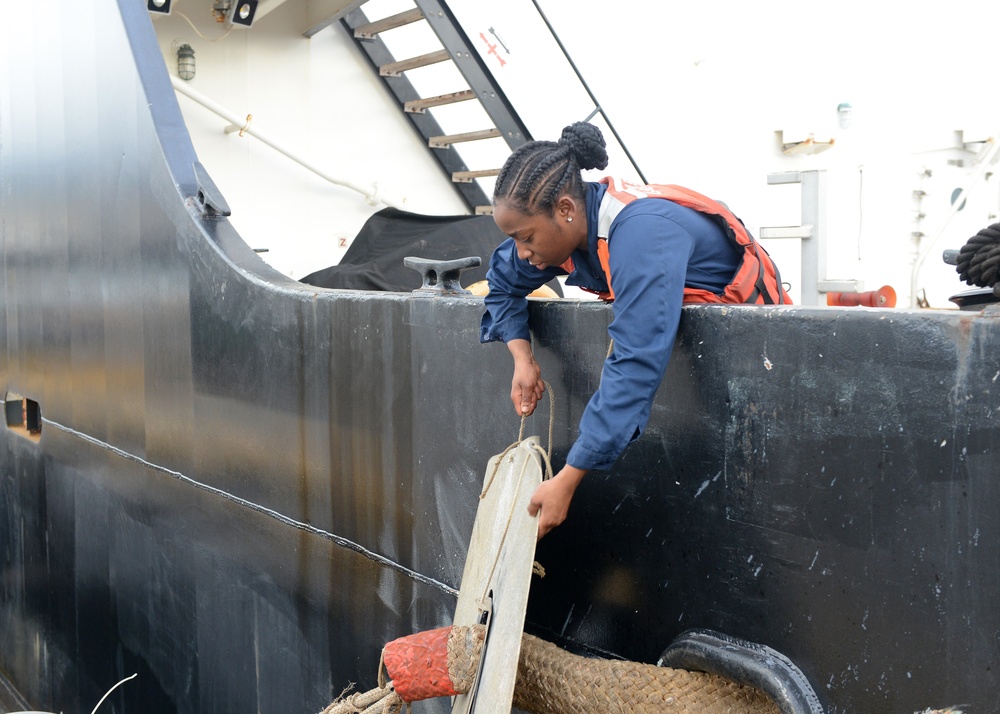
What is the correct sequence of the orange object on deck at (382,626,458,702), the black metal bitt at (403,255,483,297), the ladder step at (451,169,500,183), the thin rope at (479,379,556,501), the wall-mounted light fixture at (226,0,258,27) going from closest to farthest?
1. the orange object on deck at (382,626,458,702)
2. the thin rope at (479,379,556,501)
3. the black metal bitt at (403,255,483,297)
4. the wall-mounted light fixture at (226,0,258,27)
5. the ladder step at (451,169,500,183)

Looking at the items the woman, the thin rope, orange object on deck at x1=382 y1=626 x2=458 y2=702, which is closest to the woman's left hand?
the woman

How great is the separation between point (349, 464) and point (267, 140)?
146 inches

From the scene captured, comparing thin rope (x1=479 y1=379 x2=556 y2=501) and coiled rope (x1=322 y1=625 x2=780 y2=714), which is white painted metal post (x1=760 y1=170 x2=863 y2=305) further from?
coiled rope (x1=322 y1=625 x2=780 y2=714)

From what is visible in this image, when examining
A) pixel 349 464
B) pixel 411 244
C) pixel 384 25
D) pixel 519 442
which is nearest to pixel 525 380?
pixel 519 442

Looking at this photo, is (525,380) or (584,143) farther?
(525,380)

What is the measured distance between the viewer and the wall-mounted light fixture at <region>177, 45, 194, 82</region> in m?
5.97

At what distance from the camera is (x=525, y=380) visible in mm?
2271

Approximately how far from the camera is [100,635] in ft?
15.2

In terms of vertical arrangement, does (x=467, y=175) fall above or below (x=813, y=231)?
above

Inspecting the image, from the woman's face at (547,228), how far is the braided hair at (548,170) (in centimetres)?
1

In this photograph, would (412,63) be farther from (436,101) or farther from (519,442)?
(519,442)

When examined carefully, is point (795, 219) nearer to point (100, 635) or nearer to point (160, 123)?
point (160, 123)

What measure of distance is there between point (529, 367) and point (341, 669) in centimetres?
136

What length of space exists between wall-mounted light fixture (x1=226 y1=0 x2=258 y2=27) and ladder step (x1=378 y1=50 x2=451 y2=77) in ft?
3.23
